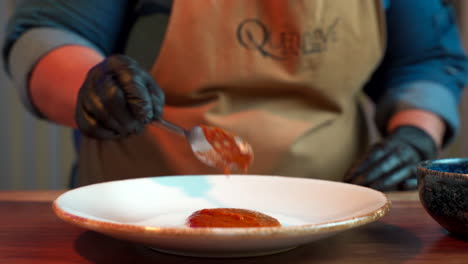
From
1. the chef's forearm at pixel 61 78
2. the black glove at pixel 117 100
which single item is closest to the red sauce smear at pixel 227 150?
the black glove at pixel 117 100

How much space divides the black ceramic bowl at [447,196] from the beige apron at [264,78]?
49cm

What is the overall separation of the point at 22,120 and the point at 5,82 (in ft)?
A: 0.58

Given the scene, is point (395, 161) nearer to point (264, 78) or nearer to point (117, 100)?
point (264, 78)

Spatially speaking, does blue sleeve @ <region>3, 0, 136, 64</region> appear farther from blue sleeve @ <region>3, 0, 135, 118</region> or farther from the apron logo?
the apron logo

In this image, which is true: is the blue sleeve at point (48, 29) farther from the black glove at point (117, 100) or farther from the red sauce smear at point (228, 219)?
the red sauce smear at point (228, 219)

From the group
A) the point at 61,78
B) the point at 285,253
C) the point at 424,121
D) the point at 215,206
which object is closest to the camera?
the point at 285,253

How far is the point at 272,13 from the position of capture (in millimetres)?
938

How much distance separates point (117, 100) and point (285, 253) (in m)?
0.38

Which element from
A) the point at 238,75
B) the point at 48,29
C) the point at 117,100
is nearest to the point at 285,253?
the point at 117,100

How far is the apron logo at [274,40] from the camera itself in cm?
93

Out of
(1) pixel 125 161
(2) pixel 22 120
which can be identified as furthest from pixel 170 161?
(2) pixel 22 120

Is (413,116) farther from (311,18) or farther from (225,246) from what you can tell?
(225,246)

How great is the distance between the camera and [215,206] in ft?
1.91

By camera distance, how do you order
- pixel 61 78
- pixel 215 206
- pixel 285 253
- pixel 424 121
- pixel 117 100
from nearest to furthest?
pixel 285 253 → pixel 215 206 → pixel 117 100 → pixel 61 78 → pixel 424 121
